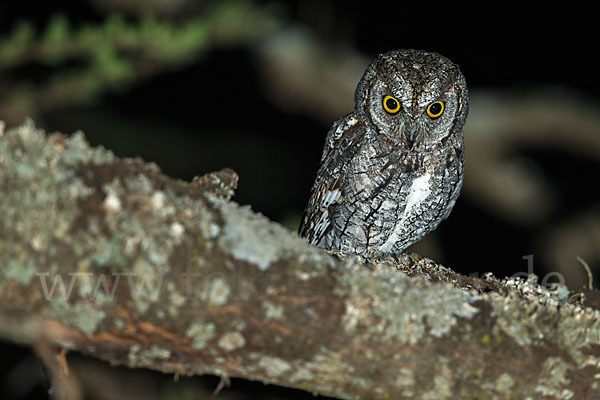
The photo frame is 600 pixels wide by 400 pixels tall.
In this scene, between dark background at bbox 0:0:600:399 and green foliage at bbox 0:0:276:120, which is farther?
dark background at bbox 0:0:600:399

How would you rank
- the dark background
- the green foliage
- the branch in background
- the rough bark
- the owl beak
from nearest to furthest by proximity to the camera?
the rough bark, the owl beak, the green foliage, the branch in background, the dark background

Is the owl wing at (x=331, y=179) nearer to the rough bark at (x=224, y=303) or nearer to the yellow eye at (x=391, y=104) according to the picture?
the yellow eye at (x=391, y=104)

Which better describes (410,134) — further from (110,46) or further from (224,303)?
(224,303)

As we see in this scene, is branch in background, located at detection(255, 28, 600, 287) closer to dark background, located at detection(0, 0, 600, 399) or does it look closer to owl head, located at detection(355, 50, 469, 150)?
dark background, located at detection(0, 0, 600, 399)

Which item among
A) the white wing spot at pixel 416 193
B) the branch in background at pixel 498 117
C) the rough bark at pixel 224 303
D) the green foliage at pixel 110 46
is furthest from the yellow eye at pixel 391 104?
the rough bark at pixel 224 303

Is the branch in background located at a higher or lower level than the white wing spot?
higher

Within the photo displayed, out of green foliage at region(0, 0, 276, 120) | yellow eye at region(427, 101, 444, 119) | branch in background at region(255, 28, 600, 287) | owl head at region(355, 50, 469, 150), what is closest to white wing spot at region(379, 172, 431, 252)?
owl head at region(355, 50, 469, 150)

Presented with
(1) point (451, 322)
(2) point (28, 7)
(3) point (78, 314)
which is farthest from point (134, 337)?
(2) point (28, 7)

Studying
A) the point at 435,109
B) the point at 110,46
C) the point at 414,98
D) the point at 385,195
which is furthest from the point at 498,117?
the point at 110,46
